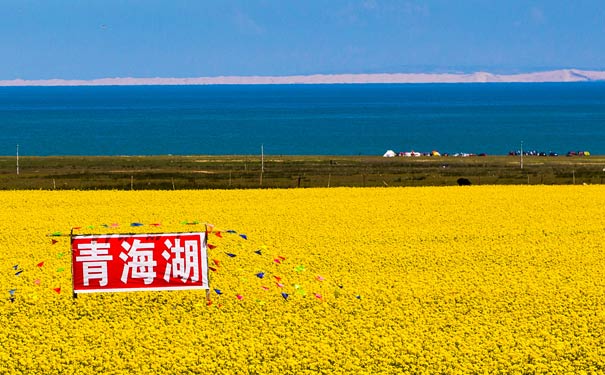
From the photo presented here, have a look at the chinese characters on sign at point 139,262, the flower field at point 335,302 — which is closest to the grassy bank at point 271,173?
the flower field at point 335,302

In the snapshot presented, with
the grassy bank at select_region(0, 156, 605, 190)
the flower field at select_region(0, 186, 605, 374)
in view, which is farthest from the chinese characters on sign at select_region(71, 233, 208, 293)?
the grassy bank at select_region(0, 156, 605, 190)

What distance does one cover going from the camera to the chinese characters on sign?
74.9 ft

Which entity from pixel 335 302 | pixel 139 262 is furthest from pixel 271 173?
pixel 139 262

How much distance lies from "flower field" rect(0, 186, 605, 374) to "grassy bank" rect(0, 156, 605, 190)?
64.9 ft

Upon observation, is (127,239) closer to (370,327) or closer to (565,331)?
(370,327)

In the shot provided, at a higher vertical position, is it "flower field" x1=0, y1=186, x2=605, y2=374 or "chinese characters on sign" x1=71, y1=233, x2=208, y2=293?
"chinese characters on sign" x1=71, y1=233, x2=208, y2=293

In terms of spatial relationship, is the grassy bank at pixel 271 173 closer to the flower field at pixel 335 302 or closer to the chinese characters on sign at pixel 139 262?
the flower field at pixel 335 302

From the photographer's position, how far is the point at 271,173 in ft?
247

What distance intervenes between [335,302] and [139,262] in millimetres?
4867

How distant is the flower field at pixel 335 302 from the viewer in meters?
19.2

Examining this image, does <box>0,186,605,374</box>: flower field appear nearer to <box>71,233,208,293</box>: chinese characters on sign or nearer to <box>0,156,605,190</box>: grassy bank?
<box>71,233,208,293</box>: chinese characters on sign

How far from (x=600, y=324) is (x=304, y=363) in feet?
23.7

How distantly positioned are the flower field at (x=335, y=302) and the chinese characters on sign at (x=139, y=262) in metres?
0.58

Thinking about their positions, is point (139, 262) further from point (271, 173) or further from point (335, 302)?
point (271, 173)
